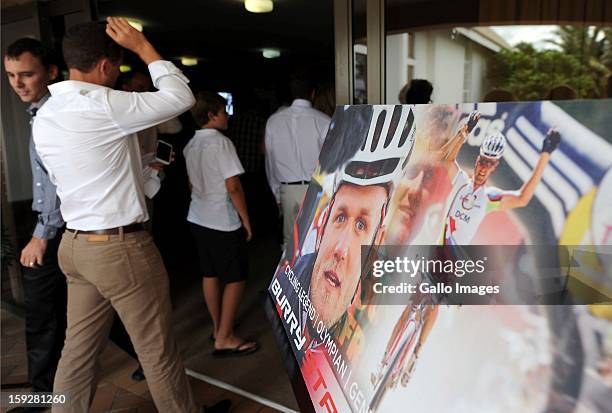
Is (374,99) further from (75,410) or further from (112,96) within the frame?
(75,410)

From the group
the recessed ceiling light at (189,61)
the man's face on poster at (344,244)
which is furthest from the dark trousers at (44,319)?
the recessed ceiling light at (189,61)

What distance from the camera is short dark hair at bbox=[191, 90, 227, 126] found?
2.58 meters

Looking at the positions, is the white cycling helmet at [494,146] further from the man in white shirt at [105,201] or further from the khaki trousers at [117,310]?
the khaki trousers at [117,310]

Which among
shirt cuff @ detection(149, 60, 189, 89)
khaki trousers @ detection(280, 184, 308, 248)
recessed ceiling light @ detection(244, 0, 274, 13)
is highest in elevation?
recessed ceiling light @ detection(244, 0, 274, 13)

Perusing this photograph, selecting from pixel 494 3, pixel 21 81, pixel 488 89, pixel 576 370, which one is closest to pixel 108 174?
pixel 21 81

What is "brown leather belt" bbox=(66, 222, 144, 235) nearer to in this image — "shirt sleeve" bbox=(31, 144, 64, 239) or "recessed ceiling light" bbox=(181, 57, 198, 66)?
"shirt sleeve" bbox=(31, 144, 64, 239)

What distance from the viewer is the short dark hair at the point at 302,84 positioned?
2.76 meters

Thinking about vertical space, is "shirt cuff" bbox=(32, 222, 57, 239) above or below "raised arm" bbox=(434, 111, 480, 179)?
below

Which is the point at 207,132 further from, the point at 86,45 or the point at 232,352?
the point at 232,352

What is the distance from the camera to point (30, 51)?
6.91ft

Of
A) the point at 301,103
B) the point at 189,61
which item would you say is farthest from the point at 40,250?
the point at 189,61

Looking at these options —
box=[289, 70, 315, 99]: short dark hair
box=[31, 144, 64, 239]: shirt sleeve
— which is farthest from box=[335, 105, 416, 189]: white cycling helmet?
box=[289, 70, 315, 99]: short dark hair

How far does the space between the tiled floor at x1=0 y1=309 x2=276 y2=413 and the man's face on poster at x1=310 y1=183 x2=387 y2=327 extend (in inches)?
62.8

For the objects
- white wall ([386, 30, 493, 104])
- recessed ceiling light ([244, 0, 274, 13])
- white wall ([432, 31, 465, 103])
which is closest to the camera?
white wall ([386, 30, 493, 104])
